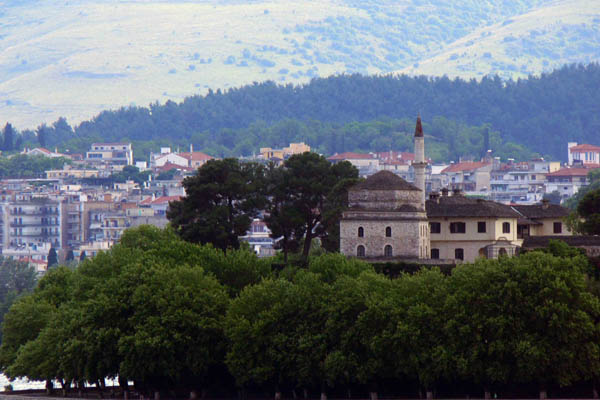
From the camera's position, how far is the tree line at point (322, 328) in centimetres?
7538

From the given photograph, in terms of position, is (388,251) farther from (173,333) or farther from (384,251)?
(173,333)

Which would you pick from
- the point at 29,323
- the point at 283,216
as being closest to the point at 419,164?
the point at 283,216

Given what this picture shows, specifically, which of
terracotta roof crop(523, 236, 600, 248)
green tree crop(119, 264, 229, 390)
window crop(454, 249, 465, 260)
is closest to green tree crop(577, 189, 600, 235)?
terracotta roof crop(523, 236, 600, 248)

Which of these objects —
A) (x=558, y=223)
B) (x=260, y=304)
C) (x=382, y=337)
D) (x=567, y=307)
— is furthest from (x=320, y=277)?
(x=558, y=223)

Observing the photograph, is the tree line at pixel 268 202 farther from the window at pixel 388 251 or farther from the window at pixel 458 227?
the window at pixel 388 251

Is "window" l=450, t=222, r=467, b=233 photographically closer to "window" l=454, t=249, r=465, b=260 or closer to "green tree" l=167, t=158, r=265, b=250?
"window" l=454, t=249, r=465, b=260

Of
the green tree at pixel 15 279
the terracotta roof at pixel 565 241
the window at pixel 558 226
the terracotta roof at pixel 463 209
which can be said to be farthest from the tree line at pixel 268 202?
the green tree at pixel 15 279

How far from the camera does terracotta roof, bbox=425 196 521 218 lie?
10138 cm

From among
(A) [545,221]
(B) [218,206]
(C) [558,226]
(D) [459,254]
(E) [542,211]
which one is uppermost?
(B) [218,206]

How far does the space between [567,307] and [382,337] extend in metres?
7.61

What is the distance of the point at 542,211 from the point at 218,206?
17.8 metres

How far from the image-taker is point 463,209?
102 metres

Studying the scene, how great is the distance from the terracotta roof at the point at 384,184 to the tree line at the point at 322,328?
729cm

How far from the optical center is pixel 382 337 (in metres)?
78.2
